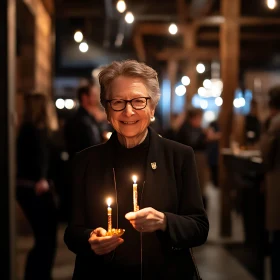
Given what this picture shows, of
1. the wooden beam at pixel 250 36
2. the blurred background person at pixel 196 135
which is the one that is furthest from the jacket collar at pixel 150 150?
the wooden beam at pixel 250 36

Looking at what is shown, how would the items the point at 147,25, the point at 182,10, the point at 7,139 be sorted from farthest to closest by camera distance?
the point at 147,25, the point at 182,10, the point at 7,139

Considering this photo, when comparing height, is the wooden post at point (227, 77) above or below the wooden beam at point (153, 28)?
below

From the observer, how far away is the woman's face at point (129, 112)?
87.4 inches

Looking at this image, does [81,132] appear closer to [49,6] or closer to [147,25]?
[49,6]

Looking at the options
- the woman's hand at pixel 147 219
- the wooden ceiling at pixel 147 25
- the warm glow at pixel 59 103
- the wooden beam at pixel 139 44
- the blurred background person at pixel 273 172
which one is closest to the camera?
the woman's hand at pixel 147 219

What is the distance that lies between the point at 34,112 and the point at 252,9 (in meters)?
7.94

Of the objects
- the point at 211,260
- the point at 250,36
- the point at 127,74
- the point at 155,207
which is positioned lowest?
the point at 211,260

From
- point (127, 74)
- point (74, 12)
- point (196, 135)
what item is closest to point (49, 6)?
→ point (74, 12)

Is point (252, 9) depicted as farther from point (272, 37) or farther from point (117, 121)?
point (117, 121)

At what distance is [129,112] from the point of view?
2.21 metres

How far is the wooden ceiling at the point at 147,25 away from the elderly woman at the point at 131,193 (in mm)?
6675

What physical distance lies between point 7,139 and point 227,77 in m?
4.20

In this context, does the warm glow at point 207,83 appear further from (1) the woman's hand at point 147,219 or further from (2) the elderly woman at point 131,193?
(1) the woman's hand at point 147,219

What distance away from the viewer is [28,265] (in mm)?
5215
